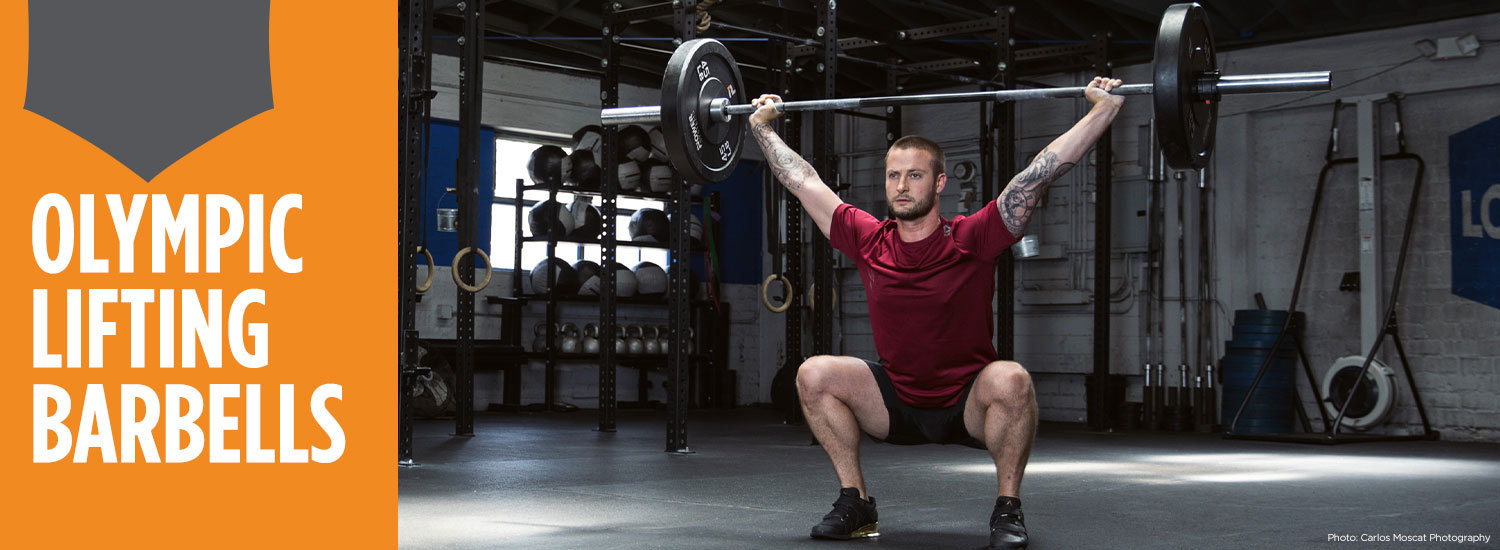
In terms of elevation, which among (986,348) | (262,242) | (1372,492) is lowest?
(1372,492)

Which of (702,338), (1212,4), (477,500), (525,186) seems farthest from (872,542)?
(702,338)

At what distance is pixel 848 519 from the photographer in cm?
265

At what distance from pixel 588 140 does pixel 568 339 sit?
53.0 inches

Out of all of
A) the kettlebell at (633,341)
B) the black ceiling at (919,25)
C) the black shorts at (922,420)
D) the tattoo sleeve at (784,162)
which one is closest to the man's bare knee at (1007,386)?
the black shorts at (922,420)

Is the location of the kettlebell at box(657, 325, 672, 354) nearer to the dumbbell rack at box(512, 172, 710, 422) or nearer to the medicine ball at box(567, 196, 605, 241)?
the dumbbell rack at box(512, 172, 710, 422)

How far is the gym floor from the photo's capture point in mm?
2773

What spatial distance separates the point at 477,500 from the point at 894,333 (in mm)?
1314

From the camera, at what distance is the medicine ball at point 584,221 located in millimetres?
8727

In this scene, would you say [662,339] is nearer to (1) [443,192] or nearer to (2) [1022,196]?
(1) [443,192]

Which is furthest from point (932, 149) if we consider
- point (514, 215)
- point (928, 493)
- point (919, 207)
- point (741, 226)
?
point (741, 226)

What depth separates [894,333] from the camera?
265 cm

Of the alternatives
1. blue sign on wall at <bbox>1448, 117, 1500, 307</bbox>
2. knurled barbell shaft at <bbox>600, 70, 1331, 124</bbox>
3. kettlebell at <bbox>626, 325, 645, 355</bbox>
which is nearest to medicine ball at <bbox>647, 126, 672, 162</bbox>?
kettlebell at <bbox>626, 325, 645, 355</bbox>

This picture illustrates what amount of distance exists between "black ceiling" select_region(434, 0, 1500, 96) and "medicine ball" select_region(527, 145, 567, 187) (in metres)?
0.72

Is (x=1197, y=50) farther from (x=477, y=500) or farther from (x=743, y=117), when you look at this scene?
(x=477, y=500)
